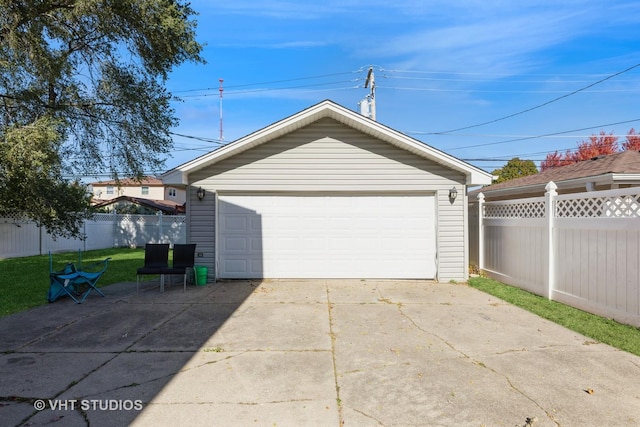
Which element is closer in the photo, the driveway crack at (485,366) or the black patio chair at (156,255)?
the driveway crack at (485,366)

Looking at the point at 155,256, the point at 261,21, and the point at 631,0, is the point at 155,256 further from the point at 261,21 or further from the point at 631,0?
the point at 631,0

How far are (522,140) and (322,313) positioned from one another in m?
23.3

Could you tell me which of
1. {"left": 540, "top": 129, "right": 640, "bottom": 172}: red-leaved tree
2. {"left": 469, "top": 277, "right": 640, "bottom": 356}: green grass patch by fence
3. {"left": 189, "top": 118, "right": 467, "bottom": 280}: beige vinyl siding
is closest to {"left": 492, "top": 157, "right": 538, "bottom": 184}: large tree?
{"left": 540, "top": 129, "right": 640, "bottom": 172}: red-leaved tree

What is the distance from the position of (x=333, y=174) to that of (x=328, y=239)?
1581mm

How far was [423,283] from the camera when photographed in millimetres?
8867

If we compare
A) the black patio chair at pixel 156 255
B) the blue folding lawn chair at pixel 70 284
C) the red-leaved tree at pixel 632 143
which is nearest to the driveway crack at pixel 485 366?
the black patio chair at pixel 156 255

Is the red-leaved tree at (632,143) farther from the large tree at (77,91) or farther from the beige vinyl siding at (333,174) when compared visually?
the large tree at (77,91)

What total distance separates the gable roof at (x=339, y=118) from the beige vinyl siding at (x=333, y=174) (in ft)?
0.72

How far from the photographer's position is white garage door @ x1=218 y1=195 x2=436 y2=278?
9125 mm

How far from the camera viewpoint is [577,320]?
5516mm

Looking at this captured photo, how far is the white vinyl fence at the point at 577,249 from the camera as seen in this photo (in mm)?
5098

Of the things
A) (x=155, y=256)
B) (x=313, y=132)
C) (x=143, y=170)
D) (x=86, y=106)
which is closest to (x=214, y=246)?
(x=155, y=256)

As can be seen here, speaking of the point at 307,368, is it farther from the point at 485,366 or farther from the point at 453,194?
the point at 453,194

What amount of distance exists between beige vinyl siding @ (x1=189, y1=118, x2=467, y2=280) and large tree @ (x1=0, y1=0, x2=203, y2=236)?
379cm
